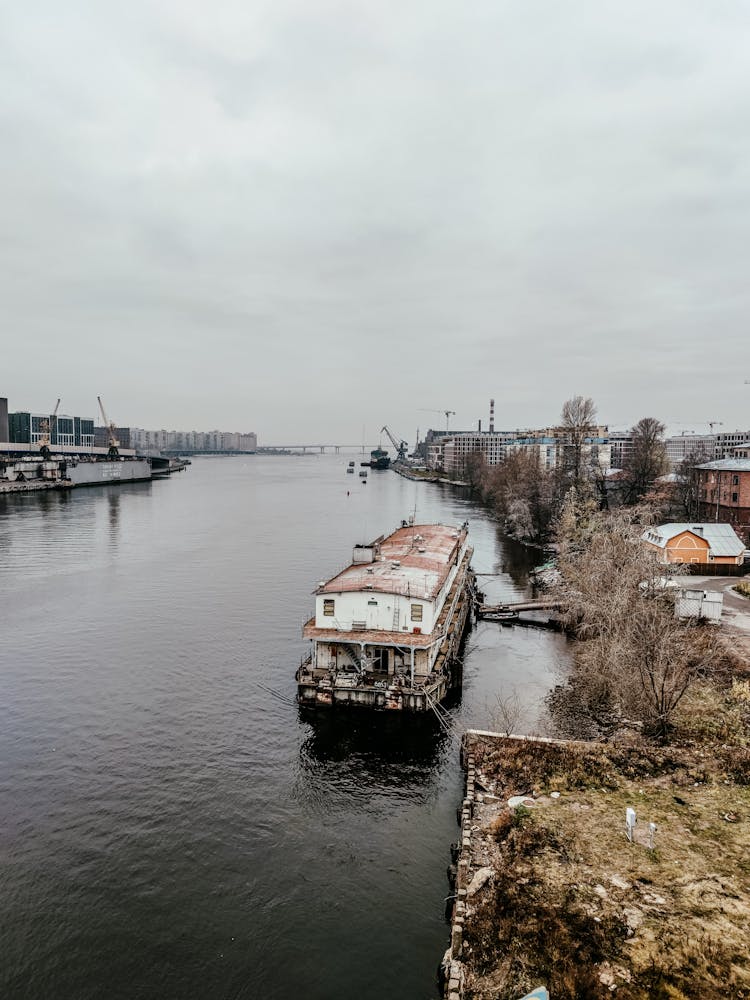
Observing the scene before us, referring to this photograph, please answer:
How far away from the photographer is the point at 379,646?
28812 mm

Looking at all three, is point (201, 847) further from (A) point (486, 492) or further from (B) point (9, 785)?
(A) point (486, 492)

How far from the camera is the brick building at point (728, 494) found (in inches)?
2270

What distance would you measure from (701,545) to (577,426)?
88.4 feet

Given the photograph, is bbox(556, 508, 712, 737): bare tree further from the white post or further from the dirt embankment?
the white post

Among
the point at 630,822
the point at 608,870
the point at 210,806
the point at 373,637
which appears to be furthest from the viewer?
the point at 373,637

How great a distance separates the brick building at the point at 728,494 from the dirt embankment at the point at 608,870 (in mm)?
41076

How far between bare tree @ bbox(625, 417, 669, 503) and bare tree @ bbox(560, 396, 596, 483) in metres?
9.07

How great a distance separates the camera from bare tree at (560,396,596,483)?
69.8 metres

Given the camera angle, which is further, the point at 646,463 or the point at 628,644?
the point at 646,463

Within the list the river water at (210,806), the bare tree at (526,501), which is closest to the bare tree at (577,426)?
the bare tree at (526,501)

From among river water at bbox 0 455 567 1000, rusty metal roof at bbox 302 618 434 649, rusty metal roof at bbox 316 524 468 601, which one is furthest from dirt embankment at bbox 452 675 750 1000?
rusty metal roof at bbox 316 524 468 601

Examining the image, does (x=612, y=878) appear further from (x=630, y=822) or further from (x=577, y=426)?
(x=577, y=426)

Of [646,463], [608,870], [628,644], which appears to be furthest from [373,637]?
[646,463]

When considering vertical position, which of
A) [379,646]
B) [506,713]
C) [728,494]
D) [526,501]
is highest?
[728,494]
